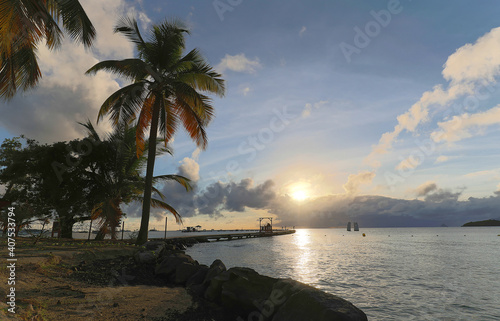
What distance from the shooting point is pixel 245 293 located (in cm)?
814

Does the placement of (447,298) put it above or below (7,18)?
below

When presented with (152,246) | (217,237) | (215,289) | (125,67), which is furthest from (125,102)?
(217,237)

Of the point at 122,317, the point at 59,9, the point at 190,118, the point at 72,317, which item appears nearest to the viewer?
the point at 72,317

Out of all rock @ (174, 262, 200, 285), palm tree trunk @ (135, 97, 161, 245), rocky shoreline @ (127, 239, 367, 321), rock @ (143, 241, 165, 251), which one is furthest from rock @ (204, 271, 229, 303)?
palm tree trunk @ (135, 97, 161, 245)

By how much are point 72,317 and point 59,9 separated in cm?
1093

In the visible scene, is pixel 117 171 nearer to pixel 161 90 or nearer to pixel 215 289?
pixel 161 90

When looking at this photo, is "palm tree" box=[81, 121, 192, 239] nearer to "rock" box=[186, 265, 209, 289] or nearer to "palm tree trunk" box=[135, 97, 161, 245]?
"palm tree trunk" box=[135, 97, 161, 245]

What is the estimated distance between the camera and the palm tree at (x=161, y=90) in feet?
49.5

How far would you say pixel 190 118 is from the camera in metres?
15.8

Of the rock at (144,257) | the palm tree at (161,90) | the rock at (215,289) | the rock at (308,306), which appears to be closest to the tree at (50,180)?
the palm tree at (161,90)

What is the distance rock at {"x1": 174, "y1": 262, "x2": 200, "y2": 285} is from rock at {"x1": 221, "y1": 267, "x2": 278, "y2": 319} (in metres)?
2.61

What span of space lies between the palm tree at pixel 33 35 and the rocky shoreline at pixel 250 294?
29.8ft

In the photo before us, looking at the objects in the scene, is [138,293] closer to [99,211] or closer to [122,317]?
[122,317]

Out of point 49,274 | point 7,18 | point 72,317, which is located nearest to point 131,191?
point 49,274
